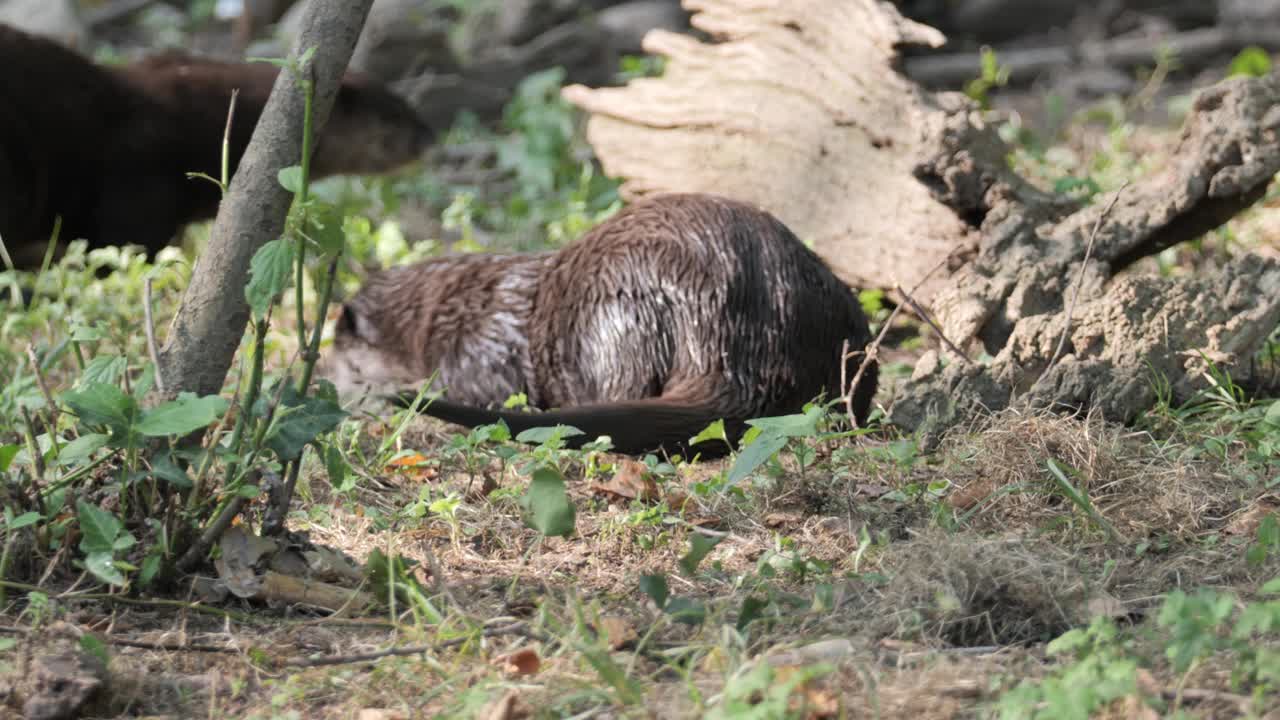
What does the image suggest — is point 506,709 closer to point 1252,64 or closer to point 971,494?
point 971,494

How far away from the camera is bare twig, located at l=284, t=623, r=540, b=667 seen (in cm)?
152

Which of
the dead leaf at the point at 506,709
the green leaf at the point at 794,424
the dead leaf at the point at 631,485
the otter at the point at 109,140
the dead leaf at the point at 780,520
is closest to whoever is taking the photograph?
the dead leaf at the point at 506,709

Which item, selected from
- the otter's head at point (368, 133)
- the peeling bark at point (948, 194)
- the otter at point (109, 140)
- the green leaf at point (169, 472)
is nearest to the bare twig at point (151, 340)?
the green leaf at point (169, 472)

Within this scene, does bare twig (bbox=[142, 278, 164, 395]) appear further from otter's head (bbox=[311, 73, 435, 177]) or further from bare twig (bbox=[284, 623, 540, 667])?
otter's head (bbox=[311, 73, 435, 177])

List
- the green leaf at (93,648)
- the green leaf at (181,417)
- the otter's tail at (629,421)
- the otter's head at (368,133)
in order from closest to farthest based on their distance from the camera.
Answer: the green leaf at (93,648) → the green leaf at (181,417) → the otter's tail at (629,421) → the otter's head at (368,133)

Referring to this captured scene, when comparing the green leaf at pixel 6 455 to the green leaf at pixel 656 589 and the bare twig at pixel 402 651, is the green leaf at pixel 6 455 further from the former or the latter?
the green leaf at pixel 656 589

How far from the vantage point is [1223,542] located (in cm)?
196

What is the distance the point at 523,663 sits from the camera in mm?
1490

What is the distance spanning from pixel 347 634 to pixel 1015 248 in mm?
1922

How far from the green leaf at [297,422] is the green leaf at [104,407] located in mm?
176

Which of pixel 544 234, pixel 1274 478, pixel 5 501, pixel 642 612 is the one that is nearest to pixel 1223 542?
pixel 1274 478

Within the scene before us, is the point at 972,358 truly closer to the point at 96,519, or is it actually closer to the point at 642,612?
the point at 642,612

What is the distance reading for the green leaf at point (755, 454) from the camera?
195cm

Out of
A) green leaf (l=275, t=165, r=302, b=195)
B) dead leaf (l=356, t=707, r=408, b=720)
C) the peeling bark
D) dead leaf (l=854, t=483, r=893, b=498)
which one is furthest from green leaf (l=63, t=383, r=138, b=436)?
the peeling bark
